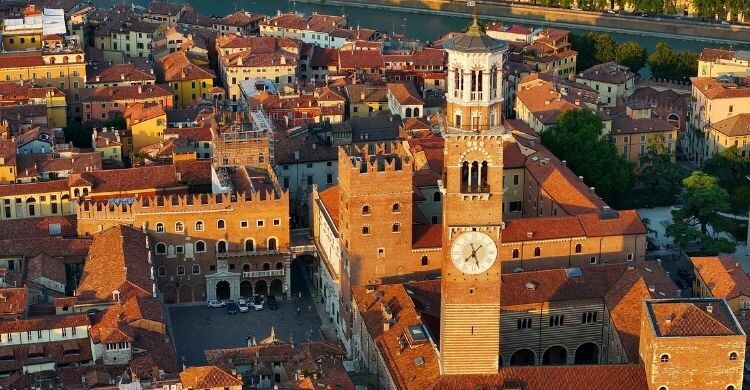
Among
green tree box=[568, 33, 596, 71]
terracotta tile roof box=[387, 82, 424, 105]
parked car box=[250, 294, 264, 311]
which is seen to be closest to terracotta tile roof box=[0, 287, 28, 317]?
parked car box=[250, 294, 264, 311]

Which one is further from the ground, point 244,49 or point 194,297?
point 244,49

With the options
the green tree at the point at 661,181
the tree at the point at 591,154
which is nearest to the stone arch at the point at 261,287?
the tree at the point at 591,154

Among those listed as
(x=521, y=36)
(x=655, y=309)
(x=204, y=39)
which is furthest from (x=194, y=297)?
(x=521, y=36)

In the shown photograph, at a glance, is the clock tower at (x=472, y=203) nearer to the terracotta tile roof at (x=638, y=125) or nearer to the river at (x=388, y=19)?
the terracotta tile roof at (x=638, y=125)

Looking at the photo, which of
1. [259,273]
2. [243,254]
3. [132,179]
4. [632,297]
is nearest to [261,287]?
[259,273]

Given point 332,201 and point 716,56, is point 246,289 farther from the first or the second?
point 716,56

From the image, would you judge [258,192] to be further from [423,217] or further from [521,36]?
[521,36]
